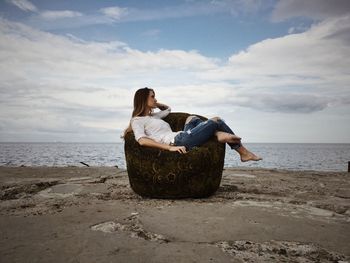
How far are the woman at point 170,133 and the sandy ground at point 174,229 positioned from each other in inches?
25.7

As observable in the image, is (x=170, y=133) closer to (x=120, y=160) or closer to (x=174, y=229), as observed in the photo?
(x=174, y=229)

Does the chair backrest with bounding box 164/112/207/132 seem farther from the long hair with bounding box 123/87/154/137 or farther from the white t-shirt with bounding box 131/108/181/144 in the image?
the long hair with bounding box 123/87/154/137

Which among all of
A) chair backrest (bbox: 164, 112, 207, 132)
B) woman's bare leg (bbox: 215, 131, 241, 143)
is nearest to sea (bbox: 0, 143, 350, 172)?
chair backrest (bbox: 164, 112, 207, 132)

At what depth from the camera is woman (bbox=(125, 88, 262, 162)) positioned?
11.4 feet

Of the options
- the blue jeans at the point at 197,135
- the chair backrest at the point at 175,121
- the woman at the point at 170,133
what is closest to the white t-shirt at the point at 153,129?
the woman at the point at 170,133

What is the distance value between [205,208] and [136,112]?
1819mm

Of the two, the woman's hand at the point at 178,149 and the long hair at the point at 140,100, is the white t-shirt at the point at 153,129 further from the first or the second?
the woman's hand at the point at 178,149

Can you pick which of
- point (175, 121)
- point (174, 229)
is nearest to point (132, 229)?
point (174, 229)

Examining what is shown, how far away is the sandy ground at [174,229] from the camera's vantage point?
177 cm

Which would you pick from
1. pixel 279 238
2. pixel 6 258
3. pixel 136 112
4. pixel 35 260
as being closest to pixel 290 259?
pixel 279 238

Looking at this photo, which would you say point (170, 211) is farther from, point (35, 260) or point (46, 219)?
point (35, 260)

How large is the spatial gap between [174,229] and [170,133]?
1.73 metres

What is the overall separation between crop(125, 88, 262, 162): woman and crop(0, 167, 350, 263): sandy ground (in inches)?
25.7

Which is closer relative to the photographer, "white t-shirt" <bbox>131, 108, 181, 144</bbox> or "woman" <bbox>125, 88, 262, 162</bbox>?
"woman" <bbox>125, 88, 262, 162</bbox>
